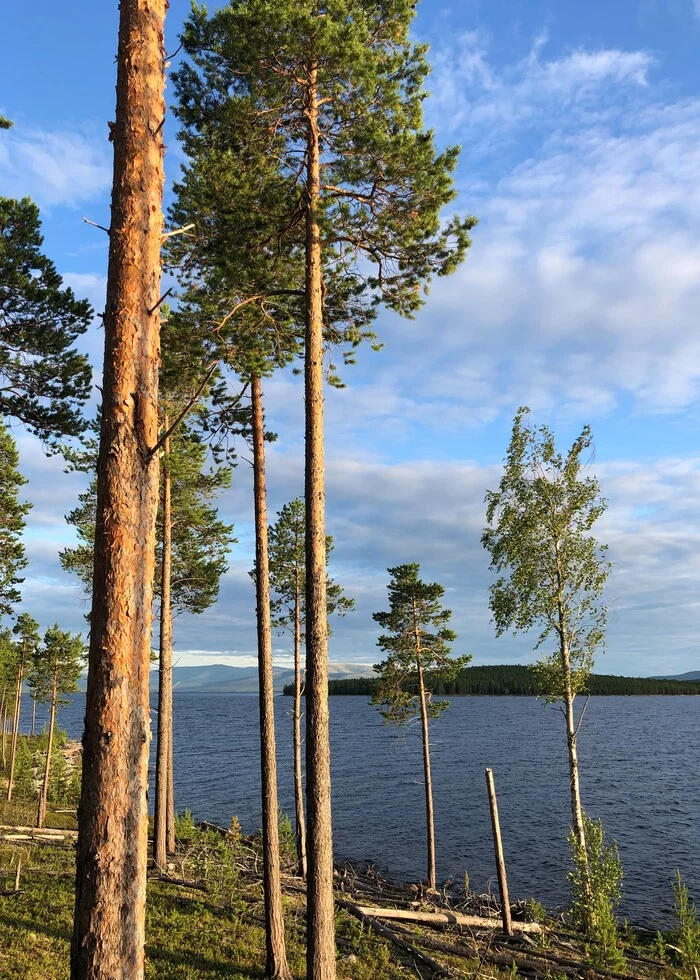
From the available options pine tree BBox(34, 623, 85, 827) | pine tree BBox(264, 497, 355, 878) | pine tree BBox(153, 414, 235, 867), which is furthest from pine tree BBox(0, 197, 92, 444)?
pine tree BBox(34, 623, 85, 827)

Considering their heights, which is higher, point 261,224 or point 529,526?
point 261,224

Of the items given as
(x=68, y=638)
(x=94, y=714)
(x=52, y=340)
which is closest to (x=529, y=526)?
(x=52, y=340)

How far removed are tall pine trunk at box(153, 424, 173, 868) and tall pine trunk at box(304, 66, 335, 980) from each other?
986 cm

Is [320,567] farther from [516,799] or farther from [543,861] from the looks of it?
[516,799]

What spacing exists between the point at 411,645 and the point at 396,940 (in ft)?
48.1

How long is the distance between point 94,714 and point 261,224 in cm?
975

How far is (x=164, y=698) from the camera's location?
19.9 m

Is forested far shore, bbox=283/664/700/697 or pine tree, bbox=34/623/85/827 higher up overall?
pine tree, bbox=34/623/85/827

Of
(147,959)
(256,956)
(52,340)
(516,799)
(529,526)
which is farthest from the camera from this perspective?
(516,799)

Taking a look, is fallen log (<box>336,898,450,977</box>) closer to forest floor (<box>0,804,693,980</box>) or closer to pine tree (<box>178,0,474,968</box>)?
forest floor (<box>0,804,693,980</box>)

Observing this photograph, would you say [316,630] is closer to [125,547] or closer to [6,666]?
[125,547]

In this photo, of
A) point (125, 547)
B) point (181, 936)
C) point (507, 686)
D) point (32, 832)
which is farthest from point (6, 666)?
point (507, 686)

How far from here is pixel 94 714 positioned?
4.36 m

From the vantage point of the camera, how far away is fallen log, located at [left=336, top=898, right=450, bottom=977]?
40.2 ft
